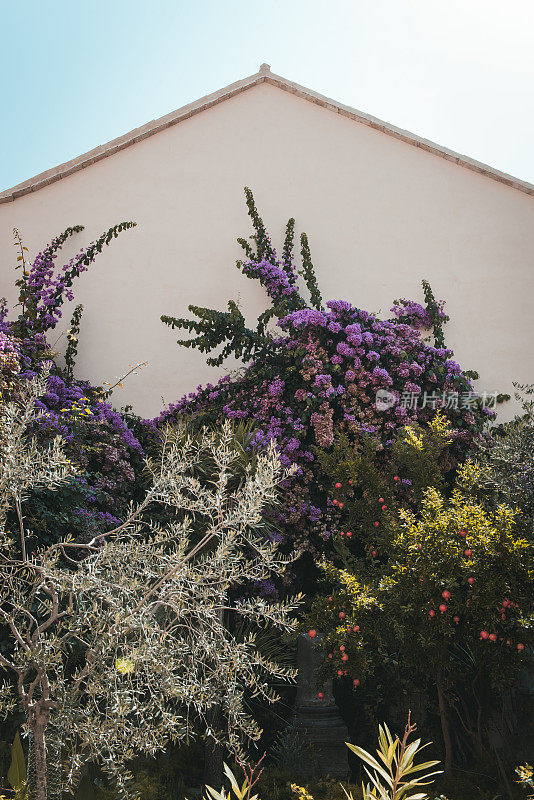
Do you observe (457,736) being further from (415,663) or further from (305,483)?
(305,483)

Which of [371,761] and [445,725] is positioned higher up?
[445,725]

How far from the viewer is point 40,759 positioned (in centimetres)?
257

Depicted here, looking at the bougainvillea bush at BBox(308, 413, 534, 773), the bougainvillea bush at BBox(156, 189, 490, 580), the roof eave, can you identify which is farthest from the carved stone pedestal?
the roof eave

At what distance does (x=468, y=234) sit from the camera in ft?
25.7

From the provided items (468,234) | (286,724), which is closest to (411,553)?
(286,724)

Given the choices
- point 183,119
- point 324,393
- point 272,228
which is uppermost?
point 183,119

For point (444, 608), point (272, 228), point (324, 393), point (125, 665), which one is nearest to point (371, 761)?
point (125, 665)

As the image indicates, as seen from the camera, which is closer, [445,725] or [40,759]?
[40,759]

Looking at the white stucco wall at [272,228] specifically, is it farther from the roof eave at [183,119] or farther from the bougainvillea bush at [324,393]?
the bougainvillea bush at [324,393]

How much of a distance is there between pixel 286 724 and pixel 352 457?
6.43 ft

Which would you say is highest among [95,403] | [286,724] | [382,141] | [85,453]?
[382,141]

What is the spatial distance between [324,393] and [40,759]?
12.0 feet

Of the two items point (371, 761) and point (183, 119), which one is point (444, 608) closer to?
point (371, 761)

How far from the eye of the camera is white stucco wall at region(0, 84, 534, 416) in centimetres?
770
